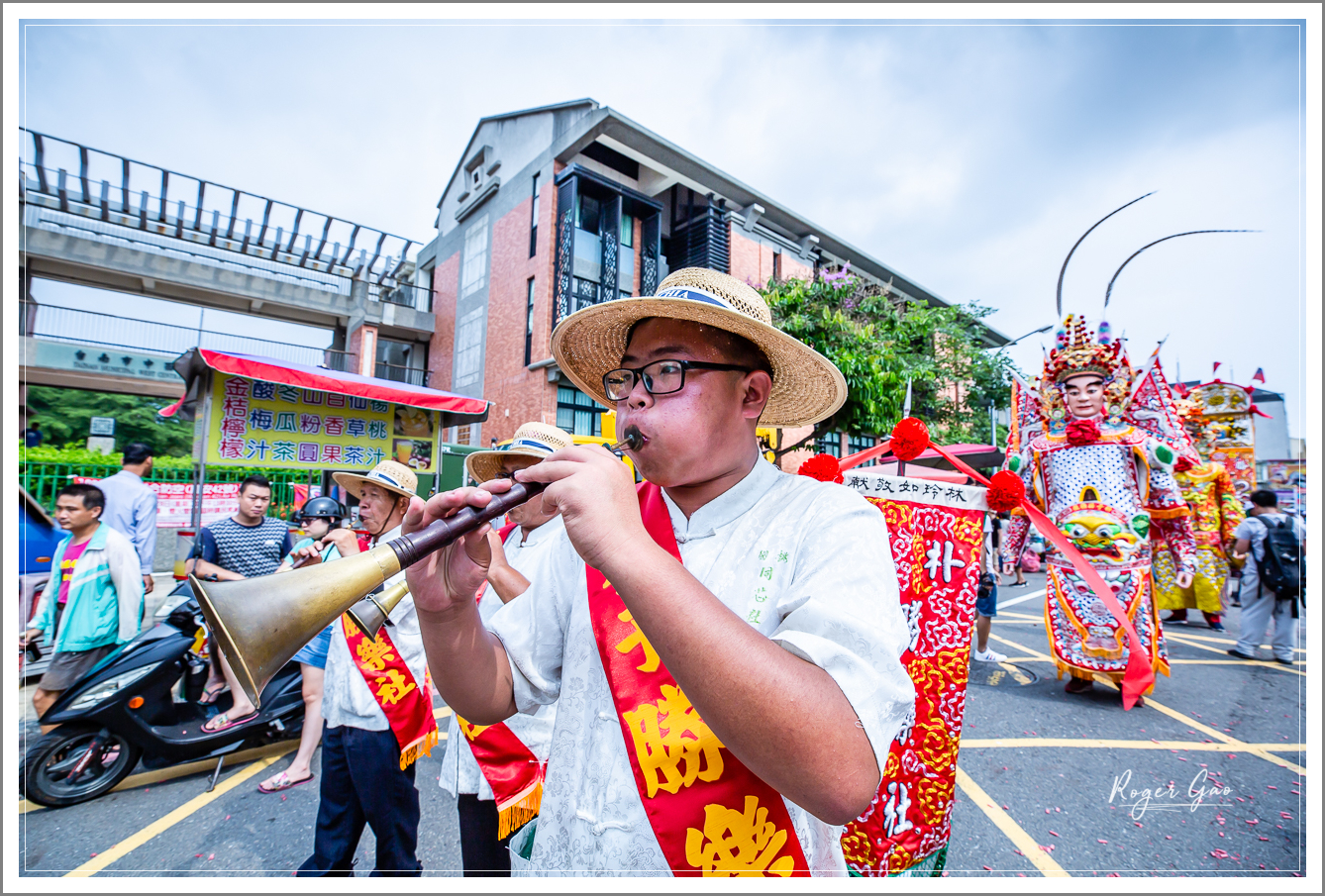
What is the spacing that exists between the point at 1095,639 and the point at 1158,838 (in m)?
2.02

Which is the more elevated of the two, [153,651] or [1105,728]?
[153,651]

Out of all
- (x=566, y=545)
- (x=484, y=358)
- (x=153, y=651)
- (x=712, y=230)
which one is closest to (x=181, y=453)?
(x=484, y=358)

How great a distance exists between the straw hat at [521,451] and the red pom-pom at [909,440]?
1730mm

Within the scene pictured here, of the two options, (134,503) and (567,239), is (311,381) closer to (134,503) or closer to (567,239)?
(134,503)

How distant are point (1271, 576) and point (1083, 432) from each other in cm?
370

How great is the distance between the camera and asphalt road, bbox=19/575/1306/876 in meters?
2.89

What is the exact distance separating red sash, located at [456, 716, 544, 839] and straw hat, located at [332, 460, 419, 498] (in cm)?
134

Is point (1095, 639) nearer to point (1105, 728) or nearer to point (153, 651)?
point (1105, 728)

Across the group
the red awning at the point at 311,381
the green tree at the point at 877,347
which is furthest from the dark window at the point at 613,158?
the red awning at the point at 311,381

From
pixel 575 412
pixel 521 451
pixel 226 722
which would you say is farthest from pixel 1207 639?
pixel 575 412

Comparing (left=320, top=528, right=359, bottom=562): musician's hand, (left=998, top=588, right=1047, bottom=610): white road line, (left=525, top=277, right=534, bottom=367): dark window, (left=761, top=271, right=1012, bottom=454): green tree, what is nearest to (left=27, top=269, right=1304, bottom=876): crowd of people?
(left=320, top=528, right=359, bottom=562): musician's hand

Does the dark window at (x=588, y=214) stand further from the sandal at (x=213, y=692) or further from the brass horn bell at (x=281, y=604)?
the brass horn bell at (x=281, y=604)

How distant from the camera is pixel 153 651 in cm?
375

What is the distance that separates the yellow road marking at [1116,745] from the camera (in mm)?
4074
